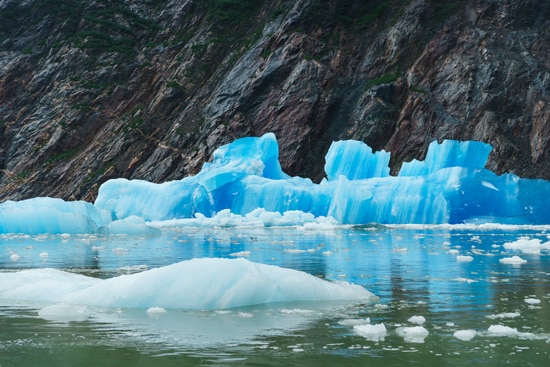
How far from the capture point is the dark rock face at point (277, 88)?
154 feet

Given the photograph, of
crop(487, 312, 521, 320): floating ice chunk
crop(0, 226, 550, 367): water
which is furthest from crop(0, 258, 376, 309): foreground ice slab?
crop(487, 312, 521, 320): floating ice chunk

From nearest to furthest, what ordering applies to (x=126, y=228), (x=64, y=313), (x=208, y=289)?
(x=64, y=313) < (x=208, y=289) < (x=126, y=228)

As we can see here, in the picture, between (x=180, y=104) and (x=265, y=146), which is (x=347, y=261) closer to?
(x=265, y=146)

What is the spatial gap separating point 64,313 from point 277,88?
4508 centimetres

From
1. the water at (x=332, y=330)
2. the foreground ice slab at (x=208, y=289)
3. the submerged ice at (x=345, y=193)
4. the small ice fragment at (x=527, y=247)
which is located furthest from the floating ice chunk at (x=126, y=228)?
the foreground ice slab at (x=208, y=289)

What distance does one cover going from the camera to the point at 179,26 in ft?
204

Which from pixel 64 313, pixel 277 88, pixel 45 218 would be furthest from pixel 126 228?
pixel 277 88

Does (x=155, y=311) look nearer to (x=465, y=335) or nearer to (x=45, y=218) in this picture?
(x=465, y=335)

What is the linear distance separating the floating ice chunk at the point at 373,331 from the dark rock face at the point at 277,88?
128 feet

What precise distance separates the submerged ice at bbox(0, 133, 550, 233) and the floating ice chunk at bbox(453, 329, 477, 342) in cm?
2238

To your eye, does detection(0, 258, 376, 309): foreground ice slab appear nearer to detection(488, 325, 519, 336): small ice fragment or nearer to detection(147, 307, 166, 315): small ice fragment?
detection(147, 307, 166, 315): small ice fragment

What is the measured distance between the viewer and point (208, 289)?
25.5 feet

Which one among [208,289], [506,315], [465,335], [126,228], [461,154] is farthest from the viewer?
[461,154]

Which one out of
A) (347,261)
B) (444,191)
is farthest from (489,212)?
(347,261)
